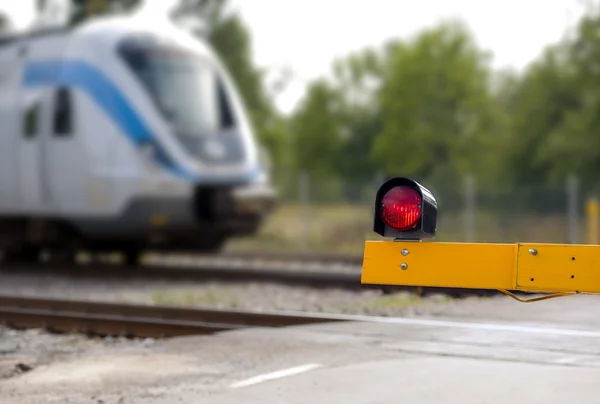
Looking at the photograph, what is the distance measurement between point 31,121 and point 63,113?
0.77 metres

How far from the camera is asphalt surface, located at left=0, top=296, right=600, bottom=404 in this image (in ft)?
19.1

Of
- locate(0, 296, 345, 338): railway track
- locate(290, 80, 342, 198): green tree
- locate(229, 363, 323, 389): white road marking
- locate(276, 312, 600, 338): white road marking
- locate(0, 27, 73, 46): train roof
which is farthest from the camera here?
locate(290, 80, 342, 198): green tree

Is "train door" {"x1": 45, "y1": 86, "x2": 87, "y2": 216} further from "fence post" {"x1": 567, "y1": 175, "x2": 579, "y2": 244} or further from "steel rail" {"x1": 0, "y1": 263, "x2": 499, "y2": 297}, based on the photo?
"fence post" {"x1": 567, "y1": 175, "x2": 579, "y2": 244}

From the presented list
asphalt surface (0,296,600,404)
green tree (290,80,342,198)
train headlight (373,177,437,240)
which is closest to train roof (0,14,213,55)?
asphalt surface (0,296,600,404)

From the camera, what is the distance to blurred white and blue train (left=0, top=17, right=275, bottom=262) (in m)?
15.2

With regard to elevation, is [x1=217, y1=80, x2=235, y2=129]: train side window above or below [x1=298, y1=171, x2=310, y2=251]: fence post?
above

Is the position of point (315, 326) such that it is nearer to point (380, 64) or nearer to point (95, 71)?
point (95, 71)

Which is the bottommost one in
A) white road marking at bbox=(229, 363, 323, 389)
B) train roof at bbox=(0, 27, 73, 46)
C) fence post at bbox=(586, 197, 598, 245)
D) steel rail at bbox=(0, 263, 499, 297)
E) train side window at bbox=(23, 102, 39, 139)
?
white road marking at bbox=(229, 363, 323, 389)

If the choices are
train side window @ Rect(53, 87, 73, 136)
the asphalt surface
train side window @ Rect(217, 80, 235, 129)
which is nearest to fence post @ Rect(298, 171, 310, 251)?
train side window @ Rect(217, 80, 235, 129)

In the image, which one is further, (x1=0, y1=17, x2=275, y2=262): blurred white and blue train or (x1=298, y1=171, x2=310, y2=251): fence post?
(x1=298, y1=171, x2=310, y2=251): fence post

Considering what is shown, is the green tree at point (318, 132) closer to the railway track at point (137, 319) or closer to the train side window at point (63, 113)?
the train side window at point (63, 113)

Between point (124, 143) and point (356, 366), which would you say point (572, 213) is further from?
point (356, 366)

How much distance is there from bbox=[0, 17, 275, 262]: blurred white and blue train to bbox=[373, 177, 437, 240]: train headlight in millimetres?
10049

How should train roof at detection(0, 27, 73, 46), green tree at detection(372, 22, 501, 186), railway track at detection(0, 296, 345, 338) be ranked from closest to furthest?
1. railway track at detection(0, 296, 345, 338)
2. train roof at detection(0, 27, 73, 46)
3. green tree at detection(372, 22, 501, 186)
